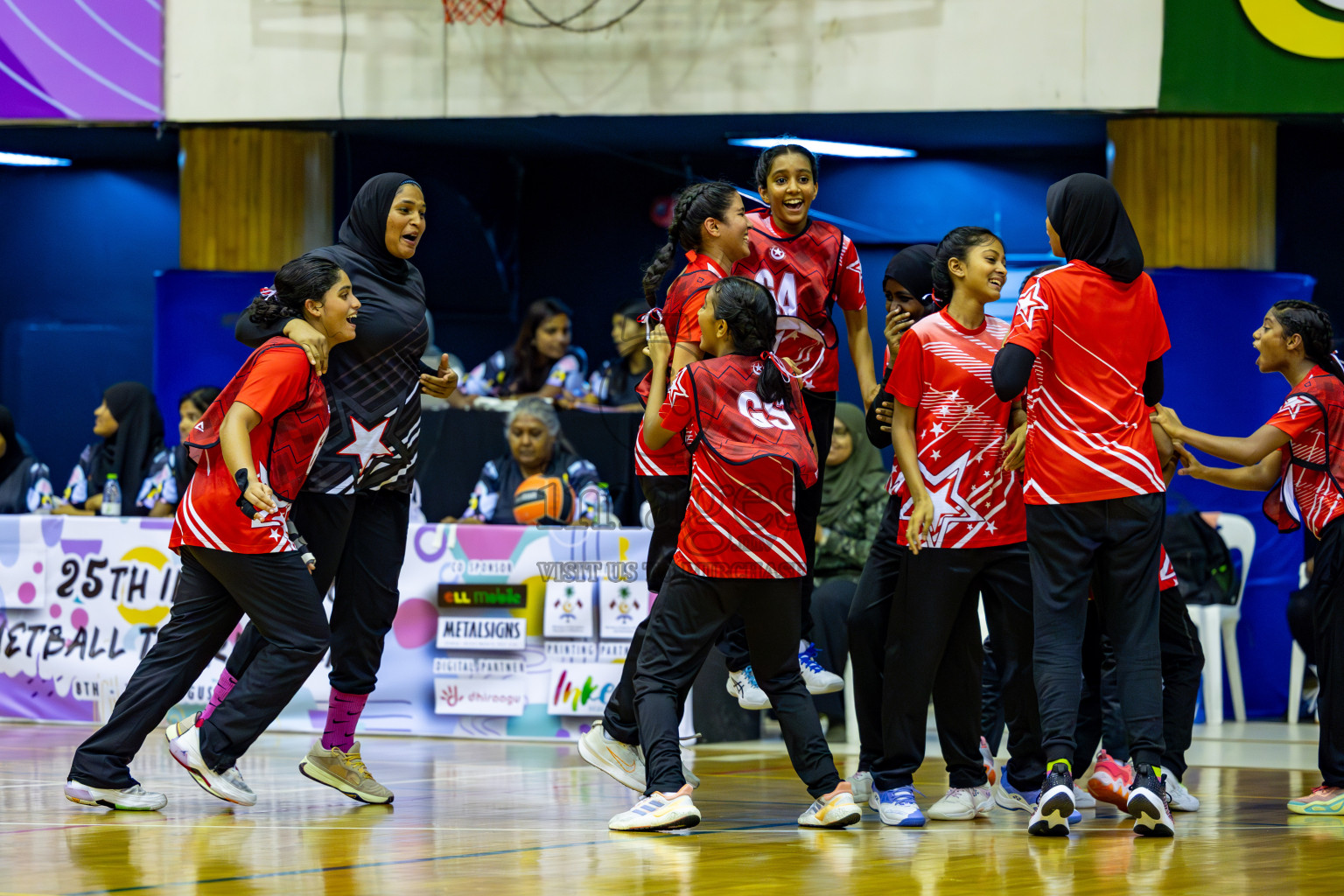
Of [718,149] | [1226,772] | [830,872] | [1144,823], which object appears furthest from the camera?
[718,149]

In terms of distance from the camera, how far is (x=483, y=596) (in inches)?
336

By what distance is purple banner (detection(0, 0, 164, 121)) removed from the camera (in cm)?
1107

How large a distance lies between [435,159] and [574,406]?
3.28 metres

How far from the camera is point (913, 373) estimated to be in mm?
5539

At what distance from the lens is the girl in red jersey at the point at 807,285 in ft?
19.4

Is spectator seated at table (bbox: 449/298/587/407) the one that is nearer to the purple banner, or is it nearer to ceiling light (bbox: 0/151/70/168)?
the purple banner

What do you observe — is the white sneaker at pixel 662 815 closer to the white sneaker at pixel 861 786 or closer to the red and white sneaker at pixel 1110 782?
the white sneaker at pixel 861 786

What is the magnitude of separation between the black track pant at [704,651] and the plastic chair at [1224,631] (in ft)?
14.3

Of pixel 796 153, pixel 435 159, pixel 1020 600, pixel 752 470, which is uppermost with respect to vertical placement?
pixel 435 159

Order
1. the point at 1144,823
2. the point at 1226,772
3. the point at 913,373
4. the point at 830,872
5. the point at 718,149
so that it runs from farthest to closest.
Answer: the point at 718,149
the point at 1226,772
the point at 913,373
the point at 1144,823
the point at 830,872

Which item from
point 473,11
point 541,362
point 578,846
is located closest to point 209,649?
point 578,846

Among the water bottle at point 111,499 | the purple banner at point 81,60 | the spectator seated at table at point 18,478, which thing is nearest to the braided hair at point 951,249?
the water bottle at point 111,499

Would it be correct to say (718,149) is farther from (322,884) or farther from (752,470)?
(322,884)

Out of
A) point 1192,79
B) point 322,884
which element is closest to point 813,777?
point 322,884
